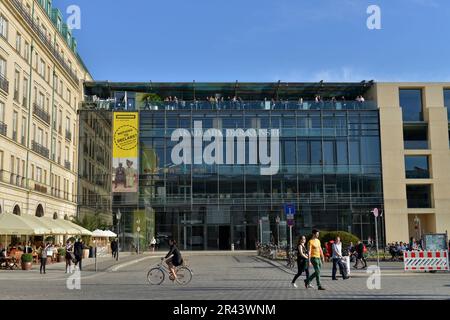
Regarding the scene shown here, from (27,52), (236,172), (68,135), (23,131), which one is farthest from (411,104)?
(23,131)

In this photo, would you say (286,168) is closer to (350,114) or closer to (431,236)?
(350,114)

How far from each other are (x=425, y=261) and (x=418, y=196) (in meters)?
39.9

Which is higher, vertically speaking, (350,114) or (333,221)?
(350,114)

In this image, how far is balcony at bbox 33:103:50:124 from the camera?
47656 millimetres

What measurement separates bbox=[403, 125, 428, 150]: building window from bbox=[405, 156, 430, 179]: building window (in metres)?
1.29

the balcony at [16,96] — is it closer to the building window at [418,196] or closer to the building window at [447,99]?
the building window at [418,196]

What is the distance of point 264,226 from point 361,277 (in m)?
37.4

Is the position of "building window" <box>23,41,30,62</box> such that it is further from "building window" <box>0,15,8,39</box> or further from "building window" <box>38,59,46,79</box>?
"building window" <box>0,15,8,39</box>

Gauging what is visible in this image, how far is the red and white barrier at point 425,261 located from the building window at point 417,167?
39320 millimetres

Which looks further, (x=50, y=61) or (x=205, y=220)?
(x=205, y=220)

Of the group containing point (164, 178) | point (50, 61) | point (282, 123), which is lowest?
point (164, 178)

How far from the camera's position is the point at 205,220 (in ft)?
203
